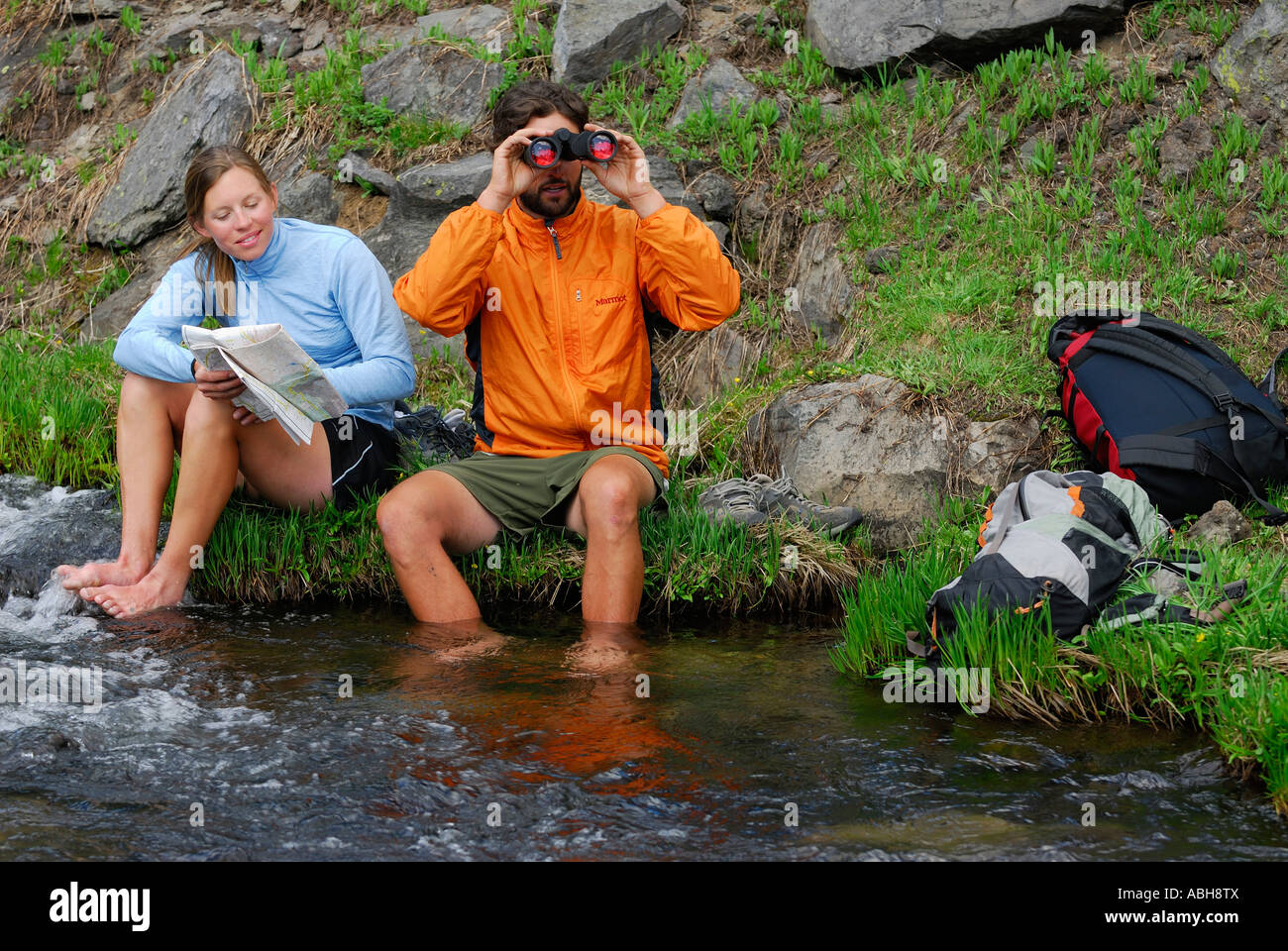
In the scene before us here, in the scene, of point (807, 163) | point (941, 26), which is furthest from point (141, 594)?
point (941, 26)

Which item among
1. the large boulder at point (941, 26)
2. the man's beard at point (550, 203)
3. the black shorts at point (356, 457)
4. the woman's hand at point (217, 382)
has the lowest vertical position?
the black shorts at point (356, 457)

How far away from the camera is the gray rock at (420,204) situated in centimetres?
652

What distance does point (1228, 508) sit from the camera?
414cm

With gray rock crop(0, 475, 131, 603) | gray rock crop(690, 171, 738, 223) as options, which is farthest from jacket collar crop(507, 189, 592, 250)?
gray rock crop(690, 171, 738, 223)

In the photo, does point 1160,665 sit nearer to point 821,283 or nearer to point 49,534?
point 821,283

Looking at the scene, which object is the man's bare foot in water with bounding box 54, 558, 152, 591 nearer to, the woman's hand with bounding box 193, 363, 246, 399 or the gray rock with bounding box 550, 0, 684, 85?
the woman's hand with bounding box 193, 363, 246, 399

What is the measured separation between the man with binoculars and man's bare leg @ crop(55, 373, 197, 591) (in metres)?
0.86

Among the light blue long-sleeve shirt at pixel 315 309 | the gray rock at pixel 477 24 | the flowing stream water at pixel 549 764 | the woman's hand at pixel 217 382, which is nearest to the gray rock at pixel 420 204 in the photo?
the gray rock at pixel 477 24

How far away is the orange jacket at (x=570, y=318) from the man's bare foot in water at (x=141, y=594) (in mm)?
1217

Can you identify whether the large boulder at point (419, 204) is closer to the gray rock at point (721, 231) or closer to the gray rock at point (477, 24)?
the gray rock at point (477, 24)

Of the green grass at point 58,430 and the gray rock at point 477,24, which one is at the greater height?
the gray rock at point 477,24

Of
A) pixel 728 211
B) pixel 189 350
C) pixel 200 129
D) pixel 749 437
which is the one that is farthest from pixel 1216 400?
pixel 200 129

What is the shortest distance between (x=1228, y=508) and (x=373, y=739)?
2.89 m
